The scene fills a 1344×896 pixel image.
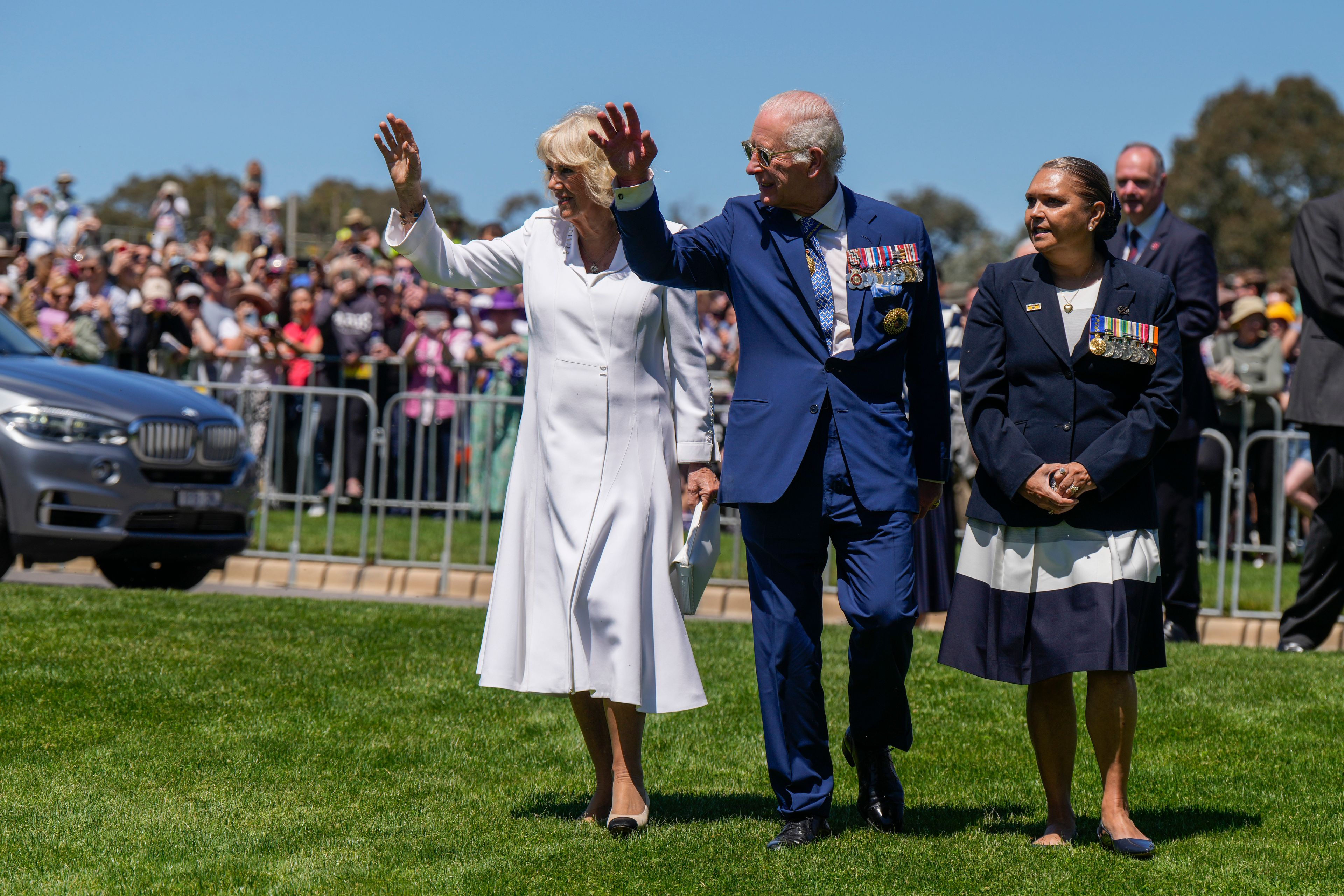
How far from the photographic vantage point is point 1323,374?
8297 millimetres

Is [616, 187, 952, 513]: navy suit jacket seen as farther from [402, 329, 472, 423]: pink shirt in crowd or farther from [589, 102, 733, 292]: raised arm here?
[402, 329, 472, 423]: pink shirt in crowd

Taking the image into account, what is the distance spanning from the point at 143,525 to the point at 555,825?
557 cm

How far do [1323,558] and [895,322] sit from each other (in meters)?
4.56

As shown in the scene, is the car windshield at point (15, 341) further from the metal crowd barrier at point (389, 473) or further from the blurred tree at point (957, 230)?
the blurred tree at point (957, 230)

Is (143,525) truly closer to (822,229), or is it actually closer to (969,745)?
(969,745)

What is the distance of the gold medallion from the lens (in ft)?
16.4

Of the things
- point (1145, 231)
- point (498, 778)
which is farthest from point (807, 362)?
point (1145, 231)

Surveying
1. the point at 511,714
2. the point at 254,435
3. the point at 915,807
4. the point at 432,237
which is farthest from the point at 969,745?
the point at 254,435

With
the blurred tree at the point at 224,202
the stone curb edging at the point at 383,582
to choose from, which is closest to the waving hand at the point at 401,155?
the stone curb edging at the point at 383,582

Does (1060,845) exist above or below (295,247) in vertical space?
below

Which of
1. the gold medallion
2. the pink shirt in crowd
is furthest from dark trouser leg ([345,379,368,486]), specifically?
the gold medallion

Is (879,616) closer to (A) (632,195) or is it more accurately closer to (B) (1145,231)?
(A) (632,195)

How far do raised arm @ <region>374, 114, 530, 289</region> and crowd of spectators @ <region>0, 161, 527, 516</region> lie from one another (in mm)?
6576

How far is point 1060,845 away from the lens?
4.93 m
